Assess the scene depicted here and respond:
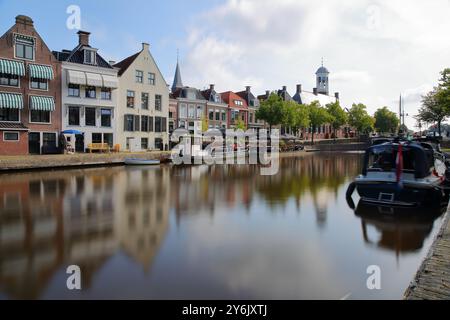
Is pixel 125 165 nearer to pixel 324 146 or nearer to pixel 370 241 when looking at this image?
pixel 370 241

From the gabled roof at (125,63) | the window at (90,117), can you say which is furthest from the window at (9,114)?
the gabled roof at (125,63)

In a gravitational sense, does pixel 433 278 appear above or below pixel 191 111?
below

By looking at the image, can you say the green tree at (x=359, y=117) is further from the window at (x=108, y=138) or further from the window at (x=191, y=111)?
the window at (x=108, y=138)

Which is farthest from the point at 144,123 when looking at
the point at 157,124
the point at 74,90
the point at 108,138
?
the point at 74,90

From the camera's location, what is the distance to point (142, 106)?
A: 44.8 metres

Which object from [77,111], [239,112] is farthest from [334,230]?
[239,112]

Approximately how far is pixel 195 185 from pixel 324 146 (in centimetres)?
5129

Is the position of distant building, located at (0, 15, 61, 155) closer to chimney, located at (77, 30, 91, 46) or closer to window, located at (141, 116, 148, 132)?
chimney, located at (77, 30, 91, 46)

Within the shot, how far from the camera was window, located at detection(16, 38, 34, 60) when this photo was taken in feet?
110

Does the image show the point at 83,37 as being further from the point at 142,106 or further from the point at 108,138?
the point at 108,138

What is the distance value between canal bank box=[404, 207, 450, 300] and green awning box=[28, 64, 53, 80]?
3554 cm

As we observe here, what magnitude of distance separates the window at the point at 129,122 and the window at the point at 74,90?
6178mm

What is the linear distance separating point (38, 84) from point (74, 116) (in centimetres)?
454

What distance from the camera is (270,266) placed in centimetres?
787
